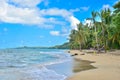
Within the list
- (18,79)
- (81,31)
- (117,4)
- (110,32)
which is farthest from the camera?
(81,31)

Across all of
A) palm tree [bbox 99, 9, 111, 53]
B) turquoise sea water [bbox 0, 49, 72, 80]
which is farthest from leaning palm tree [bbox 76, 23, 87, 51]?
turquoise sea water [bbox 0, 49, 72, 80]

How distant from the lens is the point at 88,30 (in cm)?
9919

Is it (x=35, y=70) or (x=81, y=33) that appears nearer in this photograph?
(x=35, y=70)

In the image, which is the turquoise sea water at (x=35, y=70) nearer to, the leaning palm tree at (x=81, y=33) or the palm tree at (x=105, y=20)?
the palm tree at (x=105, y=20)

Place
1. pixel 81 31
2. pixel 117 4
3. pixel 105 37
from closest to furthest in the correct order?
pixel 117 4 < pixel 105 37 < pixel 81 31

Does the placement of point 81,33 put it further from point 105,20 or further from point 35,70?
point 35,70

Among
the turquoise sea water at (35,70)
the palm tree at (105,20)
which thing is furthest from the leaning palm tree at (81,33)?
the turquoise sea water at (35,70)

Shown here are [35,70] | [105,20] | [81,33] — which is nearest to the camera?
[35,70]

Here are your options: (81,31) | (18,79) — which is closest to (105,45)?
(81,31)

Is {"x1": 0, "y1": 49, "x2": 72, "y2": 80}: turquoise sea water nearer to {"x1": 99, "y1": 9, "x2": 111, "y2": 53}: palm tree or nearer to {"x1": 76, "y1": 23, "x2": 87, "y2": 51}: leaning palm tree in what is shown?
{"x1": 99, "y1": 9, "x2": 111, "y2": 53}: palm tree

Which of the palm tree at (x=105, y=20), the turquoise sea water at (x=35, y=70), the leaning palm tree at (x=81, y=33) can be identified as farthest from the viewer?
the leaning palm tree at (x=81, y=33)

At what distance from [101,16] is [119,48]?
16.6 metres

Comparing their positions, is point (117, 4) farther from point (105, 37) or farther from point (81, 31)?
point (81, 31)

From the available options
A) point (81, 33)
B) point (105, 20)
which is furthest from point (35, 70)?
point (81, 33)
